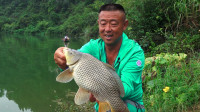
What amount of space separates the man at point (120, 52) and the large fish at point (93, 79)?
226 millimetres

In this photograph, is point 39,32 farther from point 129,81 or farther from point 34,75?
point 129,81

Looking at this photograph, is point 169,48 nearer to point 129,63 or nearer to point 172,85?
point 172,85

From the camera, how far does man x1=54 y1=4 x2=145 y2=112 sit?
1.80 m

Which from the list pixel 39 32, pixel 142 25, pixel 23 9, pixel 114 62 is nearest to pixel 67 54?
pixel 114 62

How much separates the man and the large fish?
226 millimetres

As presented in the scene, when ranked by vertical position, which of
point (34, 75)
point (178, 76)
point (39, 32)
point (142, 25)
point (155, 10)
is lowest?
point (39, 32)

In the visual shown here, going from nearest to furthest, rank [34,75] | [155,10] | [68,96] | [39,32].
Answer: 1. [68,96]
2. [155,10]
3. [34,75]
4. [39,32]

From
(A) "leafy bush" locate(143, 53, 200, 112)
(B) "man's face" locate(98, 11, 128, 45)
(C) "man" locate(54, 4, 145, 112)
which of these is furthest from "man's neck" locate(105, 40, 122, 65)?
(A) "leafy bush" locate(143, 53, 200, 112)

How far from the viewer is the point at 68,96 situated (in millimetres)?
5414

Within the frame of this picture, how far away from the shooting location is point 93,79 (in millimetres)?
1338

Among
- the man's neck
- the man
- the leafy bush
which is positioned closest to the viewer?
the man

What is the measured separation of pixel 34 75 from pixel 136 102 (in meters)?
7.11

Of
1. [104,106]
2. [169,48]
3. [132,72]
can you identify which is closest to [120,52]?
[132,72]

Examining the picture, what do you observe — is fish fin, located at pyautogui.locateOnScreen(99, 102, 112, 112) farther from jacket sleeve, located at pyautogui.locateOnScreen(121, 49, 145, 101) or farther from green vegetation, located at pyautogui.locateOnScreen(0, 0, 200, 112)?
green vegetation, located at pyautogui.locateOnScreen(0, 0, 200, 112)
